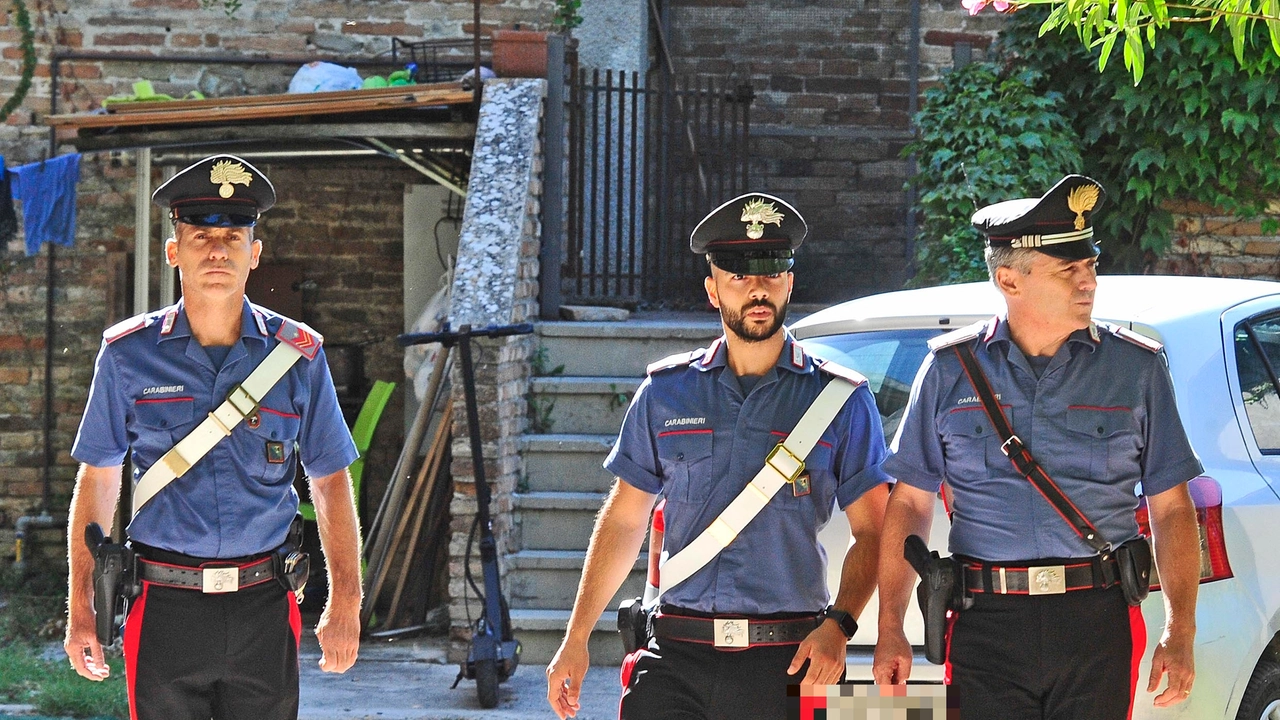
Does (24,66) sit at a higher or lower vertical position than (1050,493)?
A: higher

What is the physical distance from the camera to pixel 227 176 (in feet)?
12.6

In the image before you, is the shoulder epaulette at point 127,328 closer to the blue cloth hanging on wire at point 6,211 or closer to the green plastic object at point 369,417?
the green plastic object at point 369,417

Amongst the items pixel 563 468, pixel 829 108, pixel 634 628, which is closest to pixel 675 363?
pixel 634 628

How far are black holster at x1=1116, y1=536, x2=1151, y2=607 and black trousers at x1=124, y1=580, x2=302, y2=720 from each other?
2.03 meters

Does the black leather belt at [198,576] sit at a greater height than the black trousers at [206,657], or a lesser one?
greater

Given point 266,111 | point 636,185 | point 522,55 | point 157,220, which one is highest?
point 522,55

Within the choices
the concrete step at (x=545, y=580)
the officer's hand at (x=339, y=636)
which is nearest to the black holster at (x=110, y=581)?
the officer's hand at (x=339, y=636)

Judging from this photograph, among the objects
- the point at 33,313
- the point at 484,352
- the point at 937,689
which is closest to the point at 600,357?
the point at 484,352

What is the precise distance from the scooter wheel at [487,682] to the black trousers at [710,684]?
113 inches

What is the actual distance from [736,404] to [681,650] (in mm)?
579

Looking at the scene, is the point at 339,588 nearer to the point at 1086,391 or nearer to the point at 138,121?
the point at 1086,391

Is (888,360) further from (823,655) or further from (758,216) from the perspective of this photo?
(823,655)

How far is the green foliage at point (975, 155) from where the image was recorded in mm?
8781

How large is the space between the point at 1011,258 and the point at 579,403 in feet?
15.0
